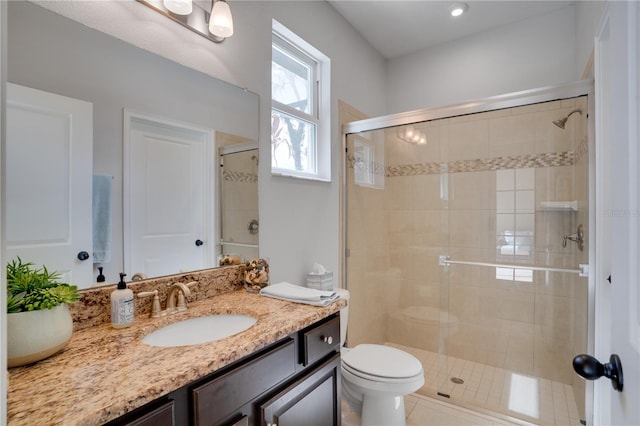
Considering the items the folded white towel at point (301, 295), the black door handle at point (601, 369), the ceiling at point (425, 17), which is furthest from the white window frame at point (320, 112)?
the black door handle at point (601, 369)

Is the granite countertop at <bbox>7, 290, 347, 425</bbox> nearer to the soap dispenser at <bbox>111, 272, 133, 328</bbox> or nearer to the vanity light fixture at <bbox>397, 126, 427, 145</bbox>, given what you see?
the soap dispenser at <bbox>111, 272, 133, 328</bbox>

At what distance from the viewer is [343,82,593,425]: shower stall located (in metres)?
2.04

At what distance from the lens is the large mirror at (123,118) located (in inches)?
37.7

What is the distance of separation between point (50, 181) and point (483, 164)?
8.47ft

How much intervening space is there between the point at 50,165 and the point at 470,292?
2.67m

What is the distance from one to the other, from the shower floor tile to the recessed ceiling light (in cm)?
267

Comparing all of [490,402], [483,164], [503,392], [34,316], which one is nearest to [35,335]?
[34,316]

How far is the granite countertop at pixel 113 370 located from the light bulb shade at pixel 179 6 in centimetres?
120

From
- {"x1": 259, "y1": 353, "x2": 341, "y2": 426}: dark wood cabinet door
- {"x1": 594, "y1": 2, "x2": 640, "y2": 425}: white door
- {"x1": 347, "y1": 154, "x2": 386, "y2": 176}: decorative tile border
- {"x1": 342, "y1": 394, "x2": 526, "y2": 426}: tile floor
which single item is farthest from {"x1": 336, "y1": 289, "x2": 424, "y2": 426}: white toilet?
{"x1": 347, "y1": 154, "x2": 386, "y2": 176}: decorative tile border

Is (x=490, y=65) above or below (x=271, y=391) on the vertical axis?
above

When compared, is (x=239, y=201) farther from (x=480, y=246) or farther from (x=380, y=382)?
(x=480, y=246)

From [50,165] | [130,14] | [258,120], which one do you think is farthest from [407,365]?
[130,14]

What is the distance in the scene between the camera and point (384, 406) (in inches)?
67.4

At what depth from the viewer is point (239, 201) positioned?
5.25 ft
